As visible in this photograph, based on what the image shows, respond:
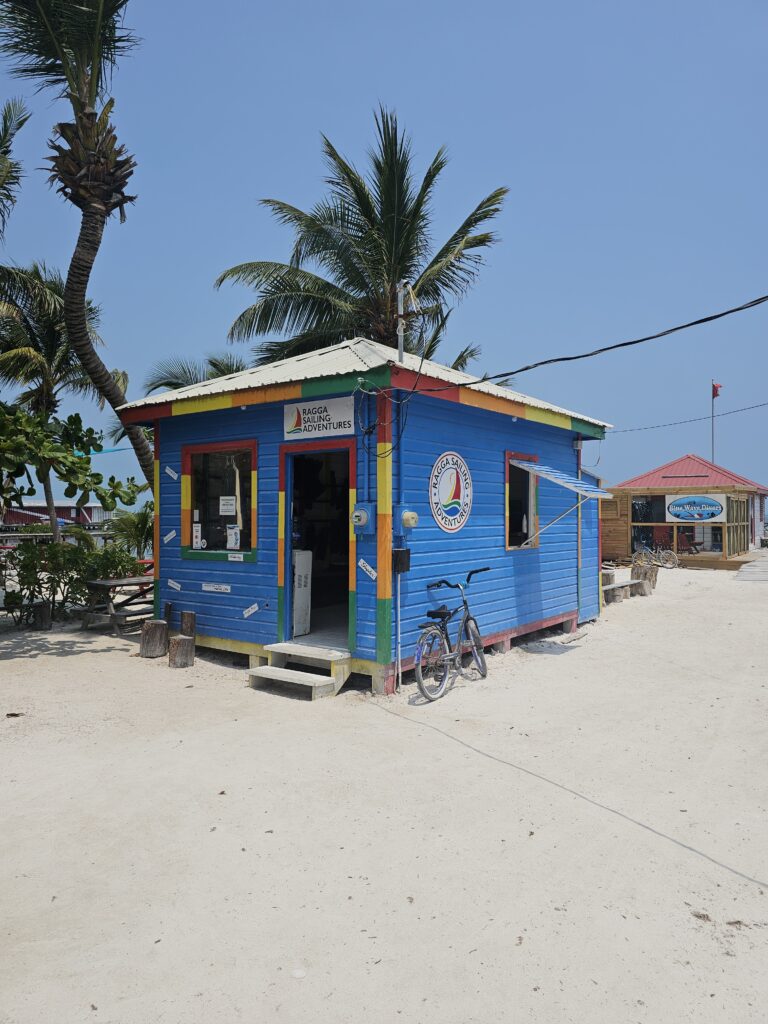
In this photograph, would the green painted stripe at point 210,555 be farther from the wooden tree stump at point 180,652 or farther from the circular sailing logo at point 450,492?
the circular sailing logo at point 450,492

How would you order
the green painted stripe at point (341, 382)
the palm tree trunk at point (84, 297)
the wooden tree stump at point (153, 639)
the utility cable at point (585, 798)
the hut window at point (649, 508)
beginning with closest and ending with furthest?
1. the utility cable at point (585, 798)
2. the green painted stripe at point (341, 382)
3. the wooden tree stump at point (153, 639)
4. the palm tree trunk at point (84, 297)
5. the hut window at point (649, 508)

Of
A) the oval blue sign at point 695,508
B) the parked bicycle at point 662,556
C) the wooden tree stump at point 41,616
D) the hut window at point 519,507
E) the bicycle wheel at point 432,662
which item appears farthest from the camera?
the parked bicycle at point 662,556

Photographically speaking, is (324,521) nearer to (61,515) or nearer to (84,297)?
(84,297)

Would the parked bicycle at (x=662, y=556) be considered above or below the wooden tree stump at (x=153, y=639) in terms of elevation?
above

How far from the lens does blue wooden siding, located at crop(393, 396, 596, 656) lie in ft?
24.5

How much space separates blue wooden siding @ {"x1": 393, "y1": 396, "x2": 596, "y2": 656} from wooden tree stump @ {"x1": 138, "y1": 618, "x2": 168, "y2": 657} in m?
3.43

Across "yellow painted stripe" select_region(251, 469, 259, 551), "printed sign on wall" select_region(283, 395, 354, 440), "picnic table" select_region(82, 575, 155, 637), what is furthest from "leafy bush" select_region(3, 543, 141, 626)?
"printed sign on wall" select_region(283, 395, 354, 440)

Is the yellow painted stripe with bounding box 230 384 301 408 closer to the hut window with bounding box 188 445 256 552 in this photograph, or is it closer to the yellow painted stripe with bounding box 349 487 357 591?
the hut window with bounding box 188 445 256 552

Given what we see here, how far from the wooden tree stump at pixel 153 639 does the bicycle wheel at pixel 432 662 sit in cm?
353

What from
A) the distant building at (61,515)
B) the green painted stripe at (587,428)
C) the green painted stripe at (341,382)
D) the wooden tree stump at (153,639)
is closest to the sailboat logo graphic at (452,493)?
the green painted stripe at (341,382)

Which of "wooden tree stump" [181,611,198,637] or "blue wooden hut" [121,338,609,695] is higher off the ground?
"blue wooden hut" [121,338,609,695]

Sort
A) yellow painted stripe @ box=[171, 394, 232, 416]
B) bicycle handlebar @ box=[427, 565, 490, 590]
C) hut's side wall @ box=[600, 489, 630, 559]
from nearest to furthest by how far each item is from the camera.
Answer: bicycle handlebar @ box=[427, 565, 490, 590] → yellow painted stripe @ box=[171, 394, 232, 416] → hut's side wall @ box=[600, 489, 630, 559]

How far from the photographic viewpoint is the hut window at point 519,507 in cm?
950

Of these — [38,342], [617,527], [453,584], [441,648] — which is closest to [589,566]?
[453,584]
